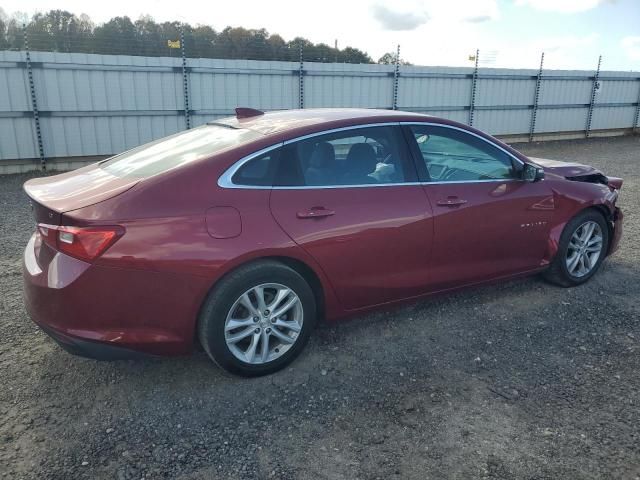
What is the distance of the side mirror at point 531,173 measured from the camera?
13.4 feet

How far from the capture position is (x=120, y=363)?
3389mm

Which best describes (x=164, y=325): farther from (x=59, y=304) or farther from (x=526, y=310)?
(x=526, y=310)

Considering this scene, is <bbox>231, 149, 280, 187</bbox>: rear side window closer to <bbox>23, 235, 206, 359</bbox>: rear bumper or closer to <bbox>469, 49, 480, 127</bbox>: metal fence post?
<bbox>23, 235, 206, 359</bbox>: rear bumper

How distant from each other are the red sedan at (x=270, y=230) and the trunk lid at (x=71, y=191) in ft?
0.05

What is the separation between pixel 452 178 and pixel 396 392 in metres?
1.60

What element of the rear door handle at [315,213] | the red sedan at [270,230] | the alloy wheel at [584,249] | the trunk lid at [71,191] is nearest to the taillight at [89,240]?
the red sedan at [270,230]

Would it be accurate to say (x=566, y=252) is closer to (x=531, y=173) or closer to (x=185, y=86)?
(x=531, y=173)

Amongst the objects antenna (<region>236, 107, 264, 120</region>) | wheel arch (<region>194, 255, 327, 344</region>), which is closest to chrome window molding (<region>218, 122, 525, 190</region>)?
wheel arch (<region>194, 255, 327, 344</region>)

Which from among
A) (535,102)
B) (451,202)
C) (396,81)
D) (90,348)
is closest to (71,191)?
(90,348)

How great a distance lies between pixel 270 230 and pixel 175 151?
0.93 meters

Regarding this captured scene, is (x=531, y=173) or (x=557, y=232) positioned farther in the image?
(x=557, y=232)

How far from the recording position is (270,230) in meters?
3.05

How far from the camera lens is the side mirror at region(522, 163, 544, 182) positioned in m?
4.09

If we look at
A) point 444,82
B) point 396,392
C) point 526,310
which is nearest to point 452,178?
A: point 526,310
